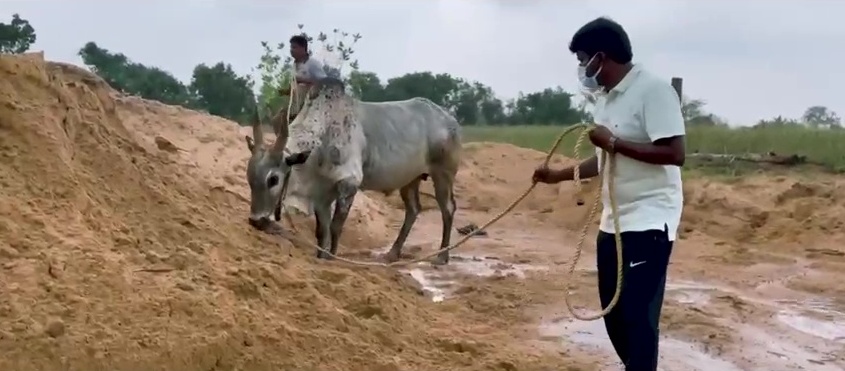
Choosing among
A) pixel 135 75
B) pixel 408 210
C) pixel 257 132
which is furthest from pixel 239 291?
pixel 135 75

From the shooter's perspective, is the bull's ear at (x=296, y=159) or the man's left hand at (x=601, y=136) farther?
the bull's ear at (x=296, y=159)

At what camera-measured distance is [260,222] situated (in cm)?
914

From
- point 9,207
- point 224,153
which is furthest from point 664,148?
point 224,153

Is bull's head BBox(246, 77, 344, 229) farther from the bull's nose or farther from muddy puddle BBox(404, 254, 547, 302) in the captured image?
muddy puddle BBox(404, 254, 547, 302)

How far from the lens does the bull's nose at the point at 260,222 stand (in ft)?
29.9

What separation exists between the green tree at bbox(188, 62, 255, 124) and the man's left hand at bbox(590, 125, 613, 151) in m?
23.6

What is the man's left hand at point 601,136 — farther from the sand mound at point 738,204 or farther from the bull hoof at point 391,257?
the sand mound at point 738,204

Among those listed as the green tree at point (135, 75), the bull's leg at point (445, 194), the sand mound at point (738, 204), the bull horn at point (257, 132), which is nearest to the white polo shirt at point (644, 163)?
the bull horn at point (257, 132)

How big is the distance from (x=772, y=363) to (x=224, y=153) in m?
7.82

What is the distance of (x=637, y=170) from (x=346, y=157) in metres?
5.65

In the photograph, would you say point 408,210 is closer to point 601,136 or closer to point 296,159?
point 296,159

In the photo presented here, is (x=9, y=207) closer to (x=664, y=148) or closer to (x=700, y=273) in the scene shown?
(x=664, y=148)

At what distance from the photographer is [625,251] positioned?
474 cm

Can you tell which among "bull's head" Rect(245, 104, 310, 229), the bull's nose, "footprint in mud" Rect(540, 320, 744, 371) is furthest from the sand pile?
"bull's head" Rect(245, 104, 310, 229)
